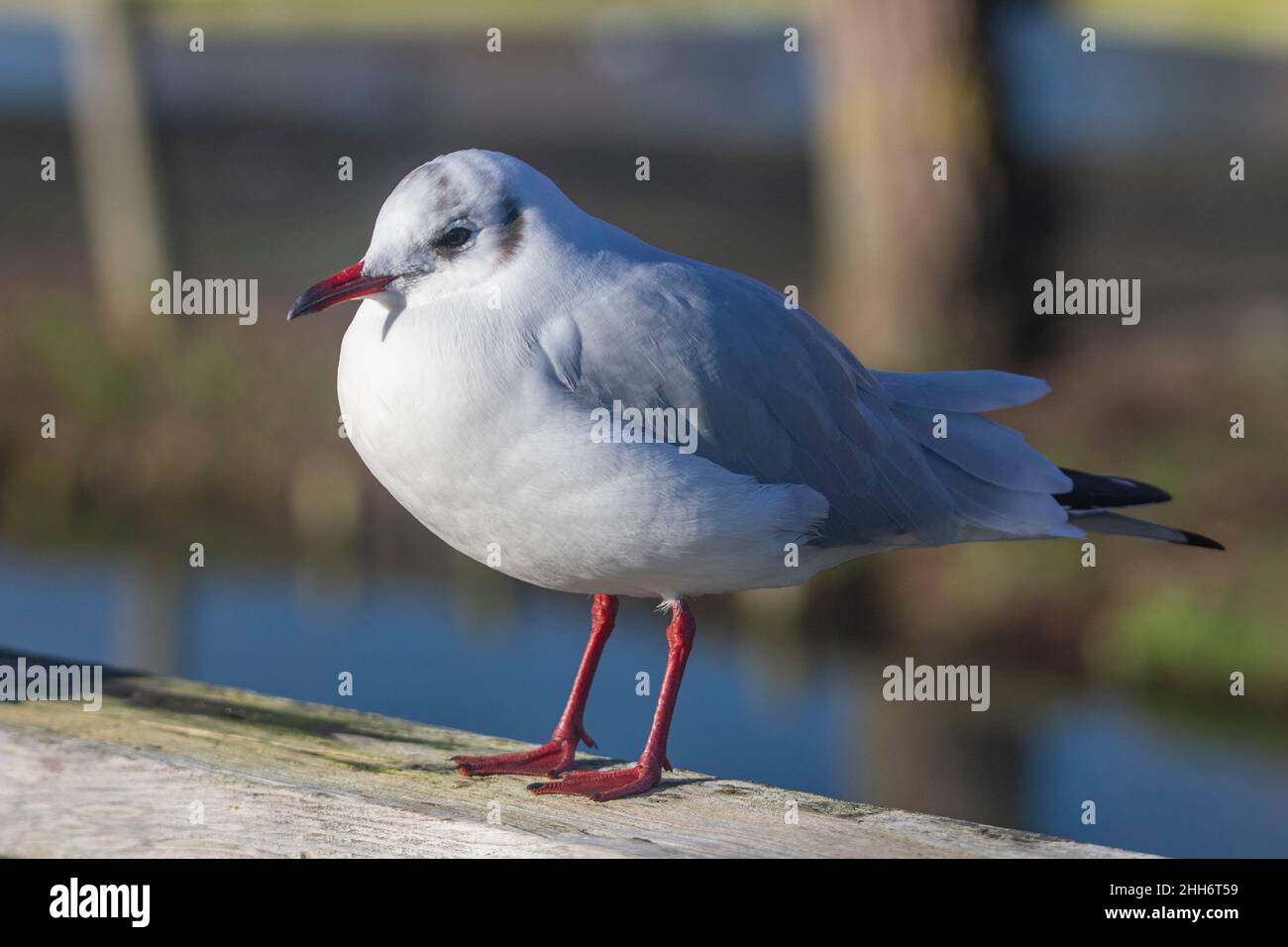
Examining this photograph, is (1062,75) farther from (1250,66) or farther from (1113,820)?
(1113,820)

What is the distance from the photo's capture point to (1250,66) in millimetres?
23422

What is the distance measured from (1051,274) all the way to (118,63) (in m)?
6.05

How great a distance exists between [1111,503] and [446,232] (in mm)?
1461

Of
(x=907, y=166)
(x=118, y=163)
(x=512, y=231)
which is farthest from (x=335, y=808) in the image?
(x=118, y=163)

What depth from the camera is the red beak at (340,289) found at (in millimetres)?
2826

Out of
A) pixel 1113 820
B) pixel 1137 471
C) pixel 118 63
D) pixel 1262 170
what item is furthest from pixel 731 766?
pixel 1262 170

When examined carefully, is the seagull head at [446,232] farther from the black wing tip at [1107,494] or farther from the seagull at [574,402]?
the black wing tip at [1107,494]

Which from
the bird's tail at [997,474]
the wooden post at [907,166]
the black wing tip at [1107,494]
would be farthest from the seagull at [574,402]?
the wooden post at [907,166]

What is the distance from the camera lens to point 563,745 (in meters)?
3.17

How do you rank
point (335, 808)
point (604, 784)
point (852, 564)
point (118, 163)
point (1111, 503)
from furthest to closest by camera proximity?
point (118, 163) → point (852, 564) → point (1111, 503) → point (604, 784) → point (335, 808)

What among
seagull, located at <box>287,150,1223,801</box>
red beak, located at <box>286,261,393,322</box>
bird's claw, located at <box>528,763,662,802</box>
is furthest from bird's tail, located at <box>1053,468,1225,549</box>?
red beak, located at <box>286,261,393,322</box>

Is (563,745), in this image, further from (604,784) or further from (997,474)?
(997,474)

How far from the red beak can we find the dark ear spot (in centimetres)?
20

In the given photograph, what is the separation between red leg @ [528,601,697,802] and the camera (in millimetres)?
2877
